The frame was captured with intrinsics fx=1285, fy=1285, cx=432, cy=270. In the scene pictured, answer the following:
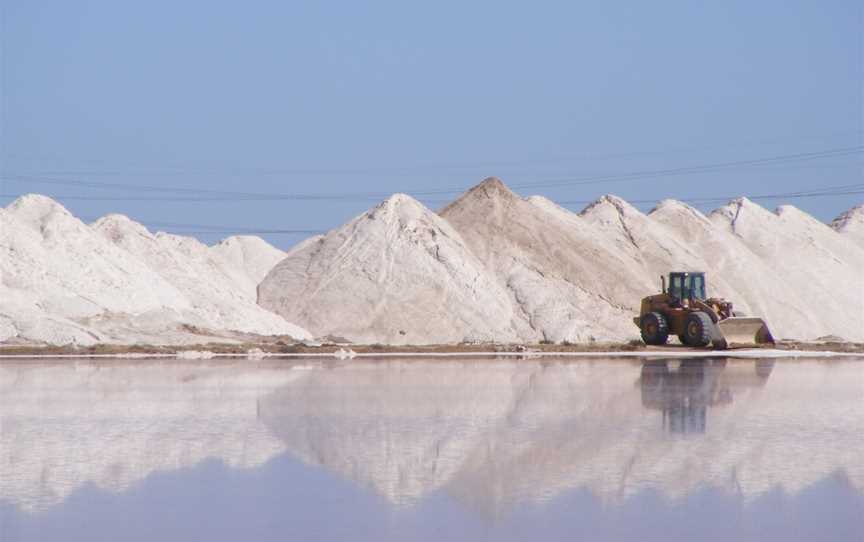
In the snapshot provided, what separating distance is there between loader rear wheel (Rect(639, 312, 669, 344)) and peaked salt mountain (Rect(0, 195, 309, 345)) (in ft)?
41.1

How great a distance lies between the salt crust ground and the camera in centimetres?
4453

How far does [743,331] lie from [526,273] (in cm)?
1459

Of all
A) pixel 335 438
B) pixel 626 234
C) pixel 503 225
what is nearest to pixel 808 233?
pixel 626 234

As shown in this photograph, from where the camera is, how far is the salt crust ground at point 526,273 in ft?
146

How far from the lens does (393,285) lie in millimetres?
45688

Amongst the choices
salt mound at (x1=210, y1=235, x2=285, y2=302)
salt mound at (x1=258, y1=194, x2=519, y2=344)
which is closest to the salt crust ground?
salt mound at (x1=258, y1=194, x2=519, y2=344)

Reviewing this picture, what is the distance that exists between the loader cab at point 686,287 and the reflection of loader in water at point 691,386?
4.97 metres

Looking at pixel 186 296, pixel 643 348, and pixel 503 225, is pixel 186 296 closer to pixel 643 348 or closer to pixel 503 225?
pixel 503 225

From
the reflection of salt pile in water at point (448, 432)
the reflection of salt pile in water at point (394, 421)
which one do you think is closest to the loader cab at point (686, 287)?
the reflection of salt pile in water at point (394, 421)

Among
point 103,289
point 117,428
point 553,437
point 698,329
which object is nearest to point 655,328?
point 698,329

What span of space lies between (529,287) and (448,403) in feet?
98.6

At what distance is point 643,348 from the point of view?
1411 inches

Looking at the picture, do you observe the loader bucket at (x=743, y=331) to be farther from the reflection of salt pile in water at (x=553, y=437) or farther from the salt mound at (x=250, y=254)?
the salt mound at (x=250, y=254)

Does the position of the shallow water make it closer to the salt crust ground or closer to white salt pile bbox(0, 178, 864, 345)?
white salt pile bbox(0, 178, 864, 345)
